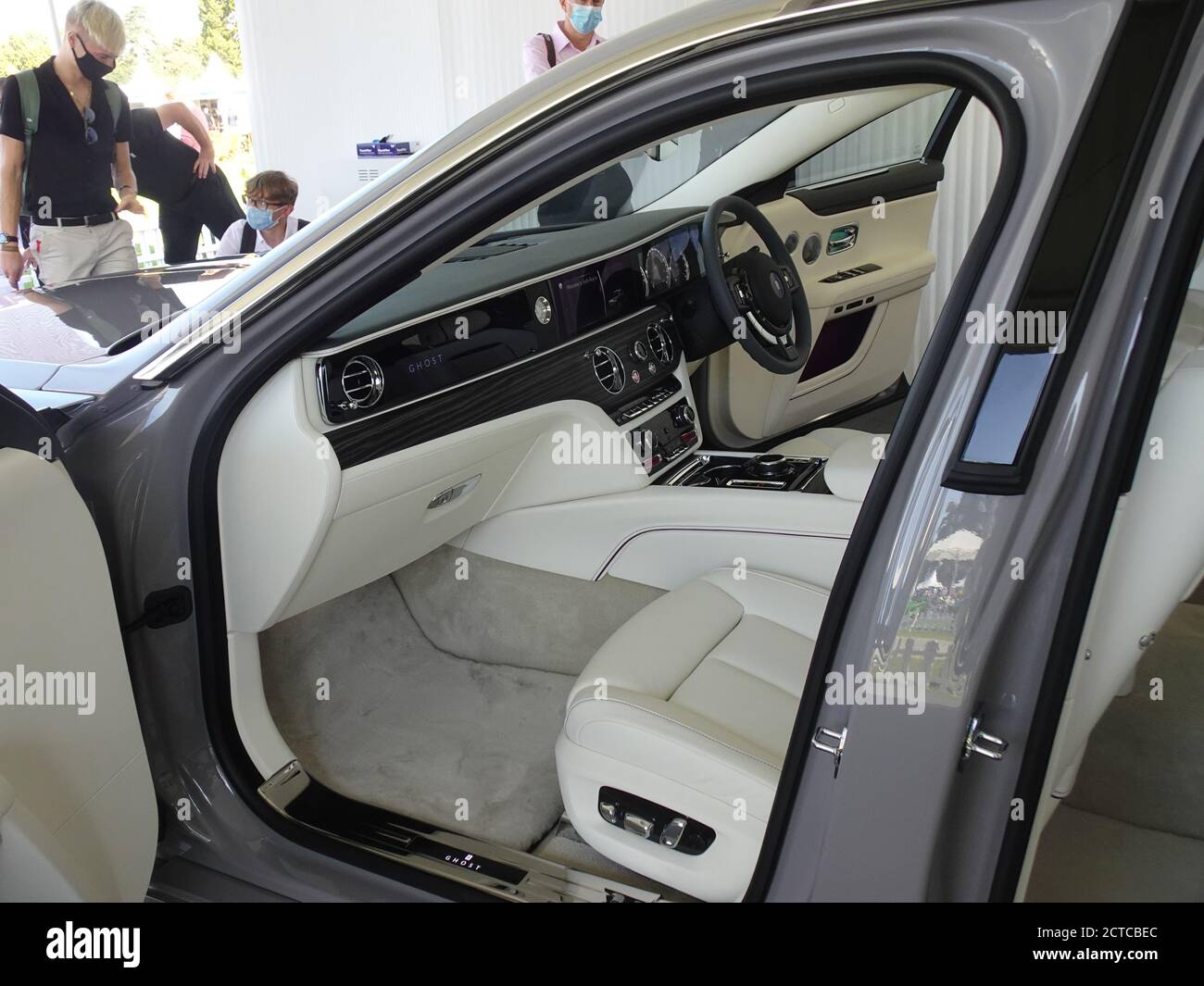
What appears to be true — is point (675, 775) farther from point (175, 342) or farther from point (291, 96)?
point (291, 96)

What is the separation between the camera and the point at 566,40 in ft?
12.5

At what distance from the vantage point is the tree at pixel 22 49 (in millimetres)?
5730

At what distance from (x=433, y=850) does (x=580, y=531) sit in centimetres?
74

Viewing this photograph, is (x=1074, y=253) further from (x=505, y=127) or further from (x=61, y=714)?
(x=61, y=714)

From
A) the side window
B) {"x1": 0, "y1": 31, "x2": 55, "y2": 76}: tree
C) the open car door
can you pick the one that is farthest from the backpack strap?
{"x1": 0, "y1": 31, "x2": 55, "y2": 76}: tree

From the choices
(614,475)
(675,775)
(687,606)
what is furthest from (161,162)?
(675,775)

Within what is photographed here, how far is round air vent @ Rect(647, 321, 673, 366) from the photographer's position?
227cm

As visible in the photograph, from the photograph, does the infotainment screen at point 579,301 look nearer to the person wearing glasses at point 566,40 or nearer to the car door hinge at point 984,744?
the car door hinge at point 984,744

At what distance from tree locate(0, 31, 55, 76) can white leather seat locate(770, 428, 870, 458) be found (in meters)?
5.38

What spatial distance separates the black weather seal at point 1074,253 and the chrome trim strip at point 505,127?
0.16 metres

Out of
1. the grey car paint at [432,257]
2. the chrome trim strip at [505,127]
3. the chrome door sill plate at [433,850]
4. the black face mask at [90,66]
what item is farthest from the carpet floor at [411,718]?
the black face mask at [90,66]

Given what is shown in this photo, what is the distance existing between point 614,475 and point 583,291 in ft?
1.25

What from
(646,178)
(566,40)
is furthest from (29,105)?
(646,178)

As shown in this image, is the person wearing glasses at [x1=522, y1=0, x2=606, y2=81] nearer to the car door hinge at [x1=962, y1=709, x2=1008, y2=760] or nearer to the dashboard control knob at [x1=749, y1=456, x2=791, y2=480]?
the dashboard control knob at [x1=749, y1=456, x2=791, y2=480]
